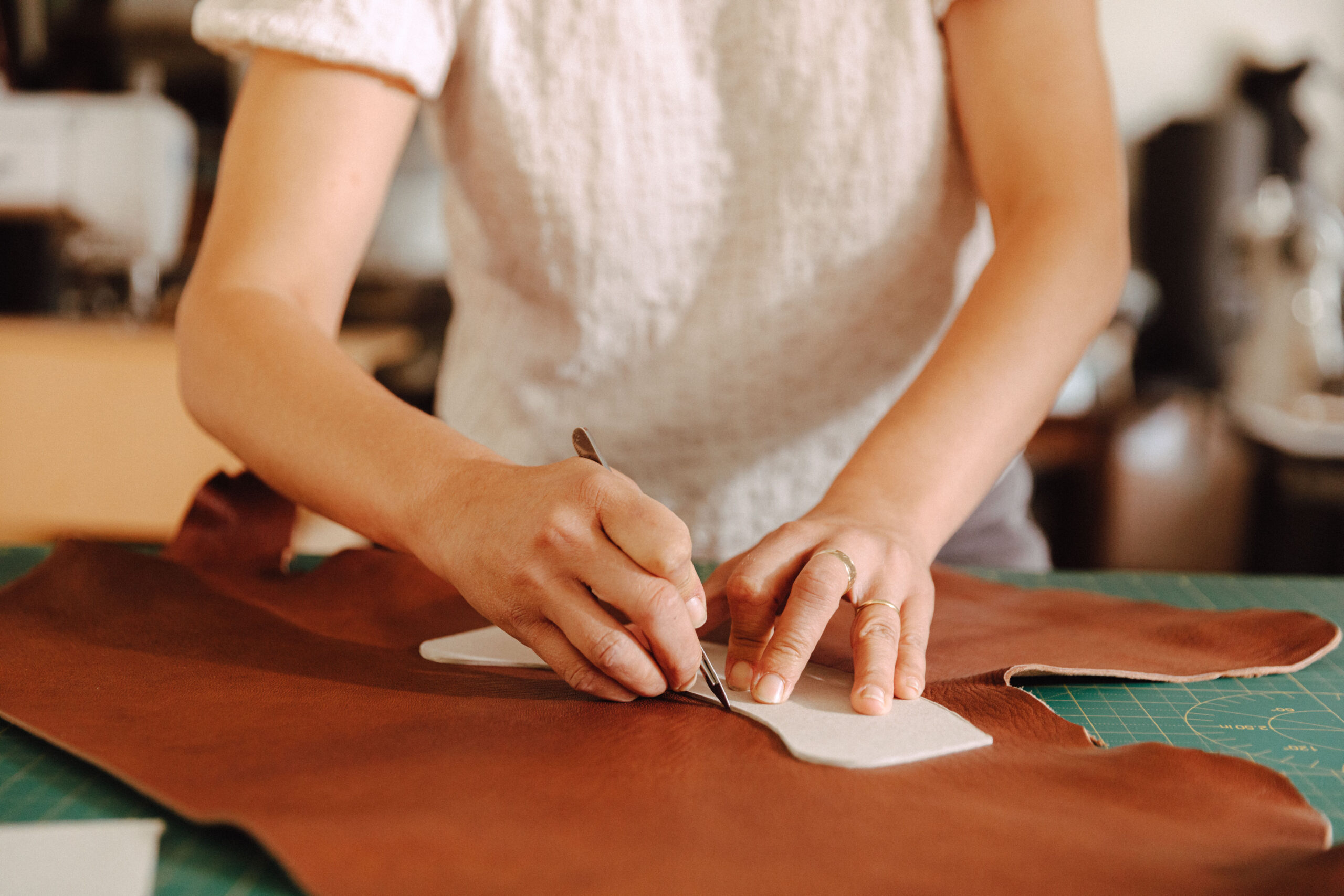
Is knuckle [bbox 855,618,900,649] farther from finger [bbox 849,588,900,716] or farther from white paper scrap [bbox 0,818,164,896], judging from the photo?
white paper scrap [bbox 0,818,164,896]

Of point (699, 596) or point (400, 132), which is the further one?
point (400, 132)

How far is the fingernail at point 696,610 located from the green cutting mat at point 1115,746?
20 cm

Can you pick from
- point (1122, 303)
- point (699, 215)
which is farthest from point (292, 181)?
point (1122, 303)

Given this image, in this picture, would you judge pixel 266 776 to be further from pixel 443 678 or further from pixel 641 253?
pixel 641 253

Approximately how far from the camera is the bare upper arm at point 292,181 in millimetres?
684

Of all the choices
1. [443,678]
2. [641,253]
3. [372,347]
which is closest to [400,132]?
[641,253]

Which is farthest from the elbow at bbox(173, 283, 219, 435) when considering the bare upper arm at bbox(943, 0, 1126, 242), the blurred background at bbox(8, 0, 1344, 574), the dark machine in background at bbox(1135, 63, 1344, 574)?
the dark machine in background at bbox(1135, 63, 1344, 574)

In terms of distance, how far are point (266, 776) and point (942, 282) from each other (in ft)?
2.16

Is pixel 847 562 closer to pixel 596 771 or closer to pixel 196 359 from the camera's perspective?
pixel 596 771

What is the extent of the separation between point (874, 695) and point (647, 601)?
0.39 feet

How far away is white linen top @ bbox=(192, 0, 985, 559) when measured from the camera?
77 cm

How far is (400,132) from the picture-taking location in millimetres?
761

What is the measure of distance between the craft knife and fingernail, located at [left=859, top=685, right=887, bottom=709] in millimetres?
65

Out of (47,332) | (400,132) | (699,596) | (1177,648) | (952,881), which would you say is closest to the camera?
(952,881)
